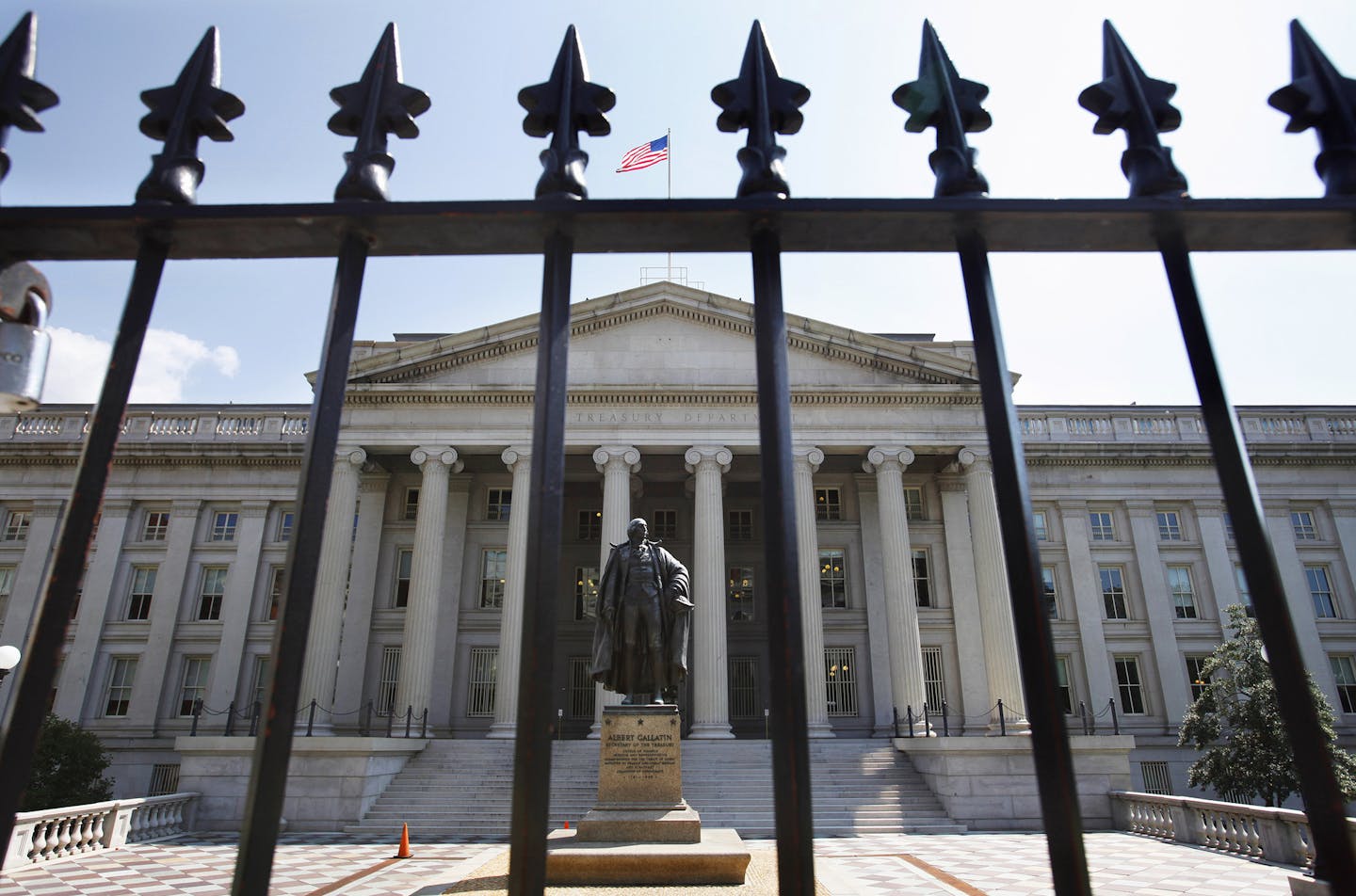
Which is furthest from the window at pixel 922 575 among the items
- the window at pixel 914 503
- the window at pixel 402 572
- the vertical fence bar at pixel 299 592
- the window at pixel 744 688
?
the vertical fence bar at pixel 299 592

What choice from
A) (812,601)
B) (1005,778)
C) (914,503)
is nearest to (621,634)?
(1005,778)

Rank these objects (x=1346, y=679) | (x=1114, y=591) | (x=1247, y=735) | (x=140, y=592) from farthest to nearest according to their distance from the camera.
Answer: (x=1114, y=591), (x=140, y=592), (x=1346, y=679), (x=1247, y=735)

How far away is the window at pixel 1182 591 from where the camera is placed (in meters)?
35.1

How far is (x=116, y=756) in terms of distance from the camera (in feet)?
105

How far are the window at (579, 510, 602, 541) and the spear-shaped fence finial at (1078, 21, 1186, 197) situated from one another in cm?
3366

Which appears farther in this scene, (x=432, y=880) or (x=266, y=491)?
(x=266, y=491)

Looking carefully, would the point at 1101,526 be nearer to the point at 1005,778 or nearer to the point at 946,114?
the point at 1005,778

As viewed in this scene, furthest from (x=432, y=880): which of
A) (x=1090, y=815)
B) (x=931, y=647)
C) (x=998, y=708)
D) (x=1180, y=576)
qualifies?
(x=1180, y=576)

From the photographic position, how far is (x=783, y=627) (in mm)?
2352

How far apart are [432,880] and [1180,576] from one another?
34003mm

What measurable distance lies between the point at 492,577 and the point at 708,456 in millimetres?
11220

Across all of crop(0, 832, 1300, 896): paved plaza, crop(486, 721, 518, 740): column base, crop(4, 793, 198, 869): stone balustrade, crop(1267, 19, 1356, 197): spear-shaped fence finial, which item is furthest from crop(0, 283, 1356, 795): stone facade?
crop(1267, 19, 1356, 197): spear-shaped fence finial

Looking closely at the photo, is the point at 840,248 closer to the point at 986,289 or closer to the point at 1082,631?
the point at 986,289

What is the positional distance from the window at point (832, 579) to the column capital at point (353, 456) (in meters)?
18.5
